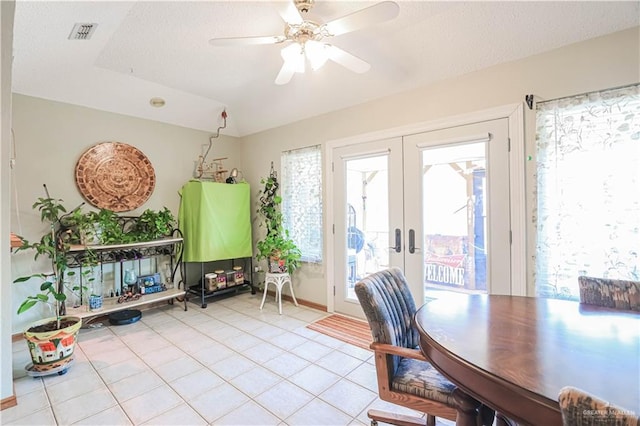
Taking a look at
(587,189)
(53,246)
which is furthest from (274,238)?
(587,189)

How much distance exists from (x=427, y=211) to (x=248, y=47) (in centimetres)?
235

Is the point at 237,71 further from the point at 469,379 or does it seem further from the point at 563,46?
the point at 469,379

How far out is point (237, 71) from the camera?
3152 mm

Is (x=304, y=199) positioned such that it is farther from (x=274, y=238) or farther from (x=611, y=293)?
(x=611, y=293)

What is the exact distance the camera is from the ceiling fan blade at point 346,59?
1933mm

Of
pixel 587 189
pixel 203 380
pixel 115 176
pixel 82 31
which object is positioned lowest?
pixel 203 380

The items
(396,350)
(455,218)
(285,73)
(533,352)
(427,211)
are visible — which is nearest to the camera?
(533,352)

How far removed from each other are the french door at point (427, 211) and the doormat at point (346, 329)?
0.15m

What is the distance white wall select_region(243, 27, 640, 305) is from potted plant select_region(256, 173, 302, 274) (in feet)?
1.04

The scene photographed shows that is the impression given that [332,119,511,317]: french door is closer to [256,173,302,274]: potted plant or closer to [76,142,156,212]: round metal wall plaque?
[256,173,302,274]: potted plant

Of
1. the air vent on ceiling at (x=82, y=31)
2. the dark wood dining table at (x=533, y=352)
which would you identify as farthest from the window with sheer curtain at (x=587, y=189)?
the air vent on ceiling at (x=82, y=31)

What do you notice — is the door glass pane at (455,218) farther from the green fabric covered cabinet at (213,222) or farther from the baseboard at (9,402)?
the baseboard at (9,402)

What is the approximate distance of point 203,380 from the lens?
7.29 feet

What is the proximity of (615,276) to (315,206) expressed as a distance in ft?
9.37
